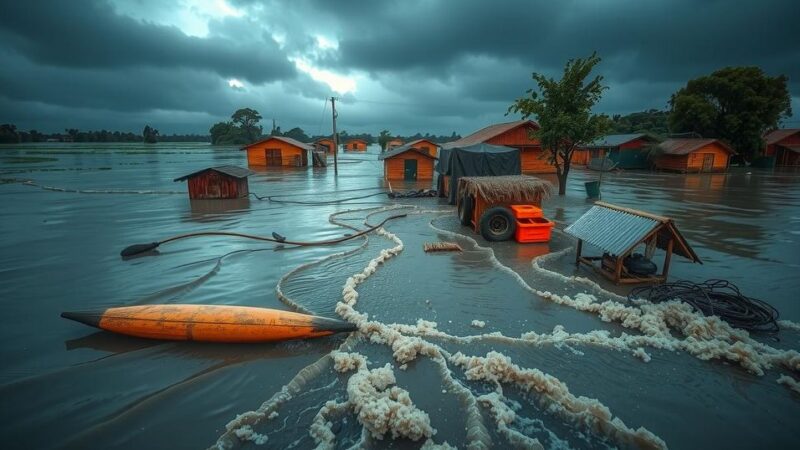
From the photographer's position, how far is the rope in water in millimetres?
6340

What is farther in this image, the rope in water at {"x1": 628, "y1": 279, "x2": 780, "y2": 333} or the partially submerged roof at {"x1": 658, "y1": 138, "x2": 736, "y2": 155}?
the partially submerged roof at {"x1": 658, "y1": 138, "x2": 736, "y2": 155}

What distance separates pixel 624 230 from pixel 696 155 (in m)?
38.8

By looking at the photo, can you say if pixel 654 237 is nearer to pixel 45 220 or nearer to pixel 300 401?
pixel 300 401

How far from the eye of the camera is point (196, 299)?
25.4ft

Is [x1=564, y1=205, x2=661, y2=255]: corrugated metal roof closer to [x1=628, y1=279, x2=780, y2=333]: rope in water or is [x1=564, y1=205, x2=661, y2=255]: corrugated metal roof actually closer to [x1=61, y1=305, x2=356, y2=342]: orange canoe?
[x1=628, y1=279, x2=780, y2=333]: rope in water

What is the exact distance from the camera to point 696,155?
121ft

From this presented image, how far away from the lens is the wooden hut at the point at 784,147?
144ft

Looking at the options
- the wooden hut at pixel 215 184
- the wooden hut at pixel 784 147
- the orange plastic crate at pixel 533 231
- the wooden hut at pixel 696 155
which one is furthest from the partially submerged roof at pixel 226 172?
the wooden hut at pixel 784 147

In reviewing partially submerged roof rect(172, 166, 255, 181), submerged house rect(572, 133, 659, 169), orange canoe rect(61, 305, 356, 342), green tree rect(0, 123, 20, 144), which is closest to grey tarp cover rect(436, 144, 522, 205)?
partially submerged roof rect(172, 166, 255, 181)

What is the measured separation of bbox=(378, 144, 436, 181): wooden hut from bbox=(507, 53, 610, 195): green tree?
40.4ft

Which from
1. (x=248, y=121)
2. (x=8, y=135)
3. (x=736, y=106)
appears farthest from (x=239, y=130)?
(x=736, y=106)

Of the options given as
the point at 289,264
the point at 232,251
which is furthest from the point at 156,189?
the point at 289,264

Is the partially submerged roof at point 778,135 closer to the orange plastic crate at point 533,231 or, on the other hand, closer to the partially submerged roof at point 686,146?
the partially submerged roof at point 686,146

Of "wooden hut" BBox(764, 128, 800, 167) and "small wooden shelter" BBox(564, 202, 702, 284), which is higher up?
"wooden hut" BBox(764, 128, 800, 167)
